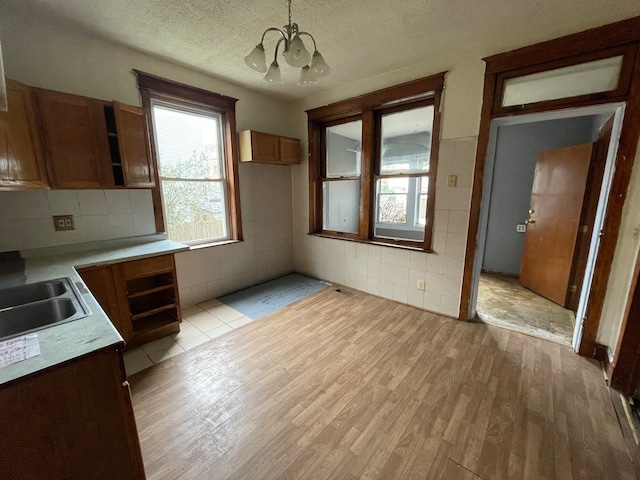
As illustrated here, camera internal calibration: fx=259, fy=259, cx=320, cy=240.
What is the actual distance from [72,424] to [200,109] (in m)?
2.96

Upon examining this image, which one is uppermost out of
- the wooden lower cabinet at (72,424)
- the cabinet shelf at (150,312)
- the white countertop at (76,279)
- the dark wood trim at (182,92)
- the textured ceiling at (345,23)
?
the textured ceiling at (345,23)

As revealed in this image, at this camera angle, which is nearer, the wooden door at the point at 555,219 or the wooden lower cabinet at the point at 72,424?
the wooden lower cabinet at the point at 72,424

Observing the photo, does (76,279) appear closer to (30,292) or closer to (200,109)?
(30,292)

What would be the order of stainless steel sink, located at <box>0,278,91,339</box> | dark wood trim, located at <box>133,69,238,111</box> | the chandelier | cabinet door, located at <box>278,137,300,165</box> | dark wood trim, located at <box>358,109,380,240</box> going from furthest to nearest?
cabinet door, located at <box>278,137,300,165</box> → dark wood trim, located at <box>358,109,380,240</box> → dark wood trim, located at <box>133,69,238,111</box> → the chandelier → stainless steel sink, located at <box>0,278,91,339</box>

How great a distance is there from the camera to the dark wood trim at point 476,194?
7.43ft

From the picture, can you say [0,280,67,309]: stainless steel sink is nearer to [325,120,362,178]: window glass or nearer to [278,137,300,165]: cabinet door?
[278,137,300,165]: cabinet door

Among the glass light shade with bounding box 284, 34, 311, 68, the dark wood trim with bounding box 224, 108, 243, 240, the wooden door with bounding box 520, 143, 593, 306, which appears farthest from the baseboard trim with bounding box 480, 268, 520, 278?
the glass light shade with bounding box 284, 34, 311, 68

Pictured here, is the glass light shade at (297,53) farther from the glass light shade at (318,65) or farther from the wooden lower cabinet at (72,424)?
the wooden lower cabinet at (72,424)

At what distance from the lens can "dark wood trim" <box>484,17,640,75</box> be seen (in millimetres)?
1742

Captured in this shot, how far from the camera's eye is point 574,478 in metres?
1.23

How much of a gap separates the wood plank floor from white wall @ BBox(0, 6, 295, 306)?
3.75ft

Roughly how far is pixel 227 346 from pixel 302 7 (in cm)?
266

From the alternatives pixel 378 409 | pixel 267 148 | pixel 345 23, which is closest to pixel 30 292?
pixel 378 409

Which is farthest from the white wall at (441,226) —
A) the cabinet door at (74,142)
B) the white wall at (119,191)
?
the cabinet door at (74,142)
